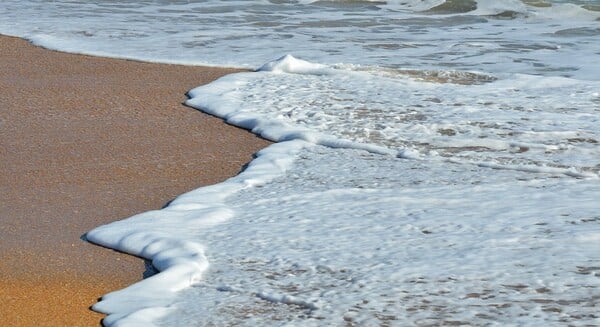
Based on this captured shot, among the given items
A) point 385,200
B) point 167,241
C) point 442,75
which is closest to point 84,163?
point 167,241

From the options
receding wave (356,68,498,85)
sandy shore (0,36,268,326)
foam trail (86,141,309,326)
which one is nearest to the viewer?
foam trail (86,141,309,326)

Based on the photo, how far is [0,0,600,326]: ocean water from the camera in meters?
3.14

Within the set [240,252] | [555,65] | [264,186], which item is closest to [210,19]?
[555,65]

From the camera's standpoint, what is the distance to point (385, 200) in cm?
416

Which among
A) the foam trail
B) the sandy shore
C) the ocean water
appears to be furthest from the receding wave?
the foam trail

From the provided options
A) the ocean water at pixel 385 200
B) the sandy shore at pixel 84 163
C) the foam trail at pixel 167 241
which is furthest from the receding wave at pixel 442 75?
the foam trail at pixel 167 241

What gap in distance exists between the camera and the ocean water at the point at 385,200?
314cm

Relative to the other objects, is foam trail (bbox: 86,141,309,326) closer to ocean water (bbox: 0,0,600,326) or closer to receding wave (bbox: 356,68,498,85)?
ocean water (bbox: 0,0,600,326)

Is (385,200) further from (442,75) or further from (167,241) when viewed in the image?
(442,75)

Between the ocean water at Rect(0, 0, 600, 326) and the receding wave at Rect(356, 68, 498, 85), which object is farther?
the receding wave at Rect(356, 68, 498, 85)

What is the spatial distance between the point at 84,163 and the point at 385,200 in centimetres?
154

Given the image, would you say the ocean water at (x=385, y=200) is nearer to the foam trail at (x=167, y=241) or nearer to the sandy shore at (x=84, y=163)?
the foam trail at (x=167, y=241)

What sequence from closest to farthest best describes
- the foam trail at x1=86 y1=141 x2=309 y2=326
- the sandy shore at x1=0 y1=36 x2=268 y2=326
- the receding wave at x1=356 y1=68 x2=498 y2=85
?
the foam trail at x1=86 y1=141 x2=309 y2=326, the sandy shore at x1=0 y1=36 x2=268 y2=326, the receding wave at x1=356 y1=68 x2=498 y2=85

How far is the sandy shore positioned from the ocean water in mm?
129
